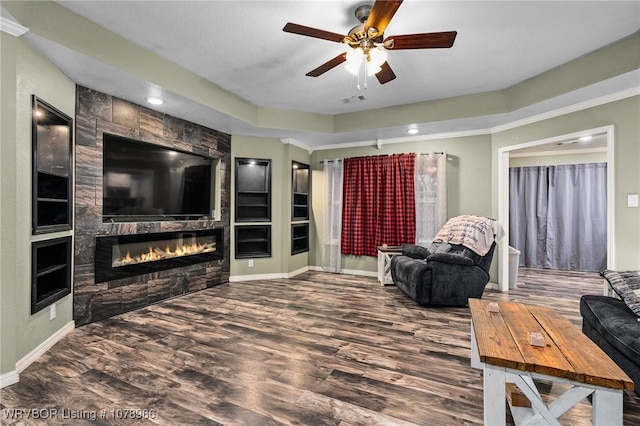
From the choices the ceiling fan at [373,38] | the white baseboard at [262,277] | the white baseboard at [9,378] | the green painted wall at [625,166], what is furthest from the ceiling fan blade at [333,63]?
the white baseboard at [262,277]

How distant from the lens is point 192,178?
14.6ft

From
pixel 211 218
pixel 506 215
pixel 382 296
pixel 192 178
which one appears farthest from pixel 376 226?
pixel 192 178

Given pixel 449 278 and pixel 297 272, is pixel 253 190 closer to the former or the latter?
pixel 297 272

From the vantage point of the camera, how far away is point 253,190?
529 centimetres

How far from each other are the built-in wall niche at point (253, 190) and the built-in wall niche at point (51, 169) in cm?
248

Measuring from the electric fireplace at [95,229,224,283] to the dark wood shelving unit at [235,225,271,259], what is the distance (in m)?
0.41

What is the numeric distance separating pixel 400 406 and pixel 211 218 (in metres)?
3.83

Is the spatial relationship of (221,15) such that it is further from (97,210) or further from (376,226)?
(376,226)

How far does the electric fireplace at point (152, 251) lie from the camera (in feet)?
10.8

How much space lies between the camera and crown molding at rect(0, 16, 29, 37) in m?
2.04

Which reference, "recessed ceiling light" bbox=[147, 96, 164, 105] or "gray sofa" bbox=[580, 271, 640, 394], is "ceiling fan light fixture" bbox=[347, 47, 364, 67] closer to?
"recessed ceiling light" bbox=[147, 96, 164, 105]

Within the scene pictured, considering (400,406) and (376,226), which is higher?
(376,226)

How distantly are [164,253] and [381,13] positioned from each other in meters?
3.79

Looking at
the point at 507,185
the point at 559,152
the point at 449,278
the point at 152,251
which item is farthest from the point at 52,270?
the point at 559,152
